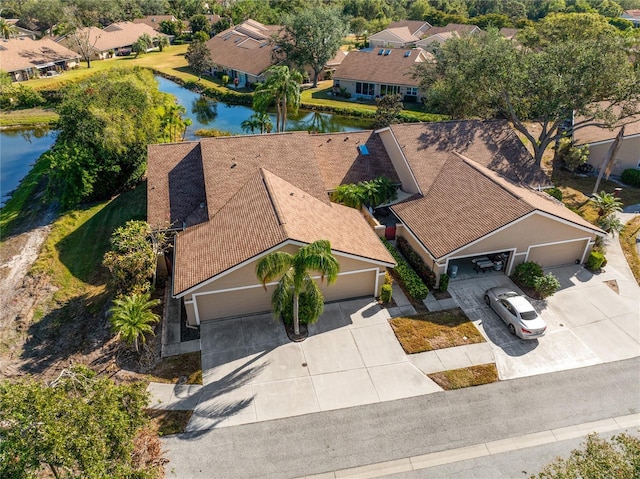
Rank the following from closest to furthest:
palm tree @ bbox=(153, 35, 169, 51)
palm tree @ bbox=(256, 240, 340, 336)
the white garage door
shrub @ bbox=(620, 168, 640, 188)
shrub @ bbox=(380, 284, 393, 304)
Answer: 1. palm tree @ bbox=(256, 240, 340, 336)
2. shrub @ bbox=(380, 284, 393, 304)
3. the white garage door
4. shrub @ bbox=(620, 168, 640, 188)
5. palm tree @ bbox=(153, 35, 169, 51)

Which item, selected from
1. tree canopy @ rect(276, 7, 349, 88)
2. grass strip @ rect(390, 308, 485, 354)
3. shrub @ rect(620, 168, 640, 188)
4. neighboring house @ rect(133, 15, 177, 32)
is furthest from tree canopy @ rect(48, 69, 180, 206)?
neighboring house @ rect(133, 15, 177, 32)

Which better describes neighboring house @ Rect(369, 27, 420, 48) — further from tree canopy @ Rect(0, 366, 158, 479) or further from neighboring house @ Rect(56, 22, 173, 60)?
tree canopy @ Rect(0, 366, 158, 479)

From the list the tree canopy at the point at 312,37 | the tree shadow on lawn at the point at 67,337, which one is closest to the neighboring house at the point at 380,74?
the tree canopy at the point at 312,37

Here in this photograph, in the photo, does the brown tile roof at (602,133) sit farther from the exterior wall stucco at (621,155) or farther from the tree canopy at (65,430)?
the tree canopy at (65,430)

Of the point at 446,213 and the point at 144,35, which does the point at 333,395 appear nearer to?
the point at 446,213

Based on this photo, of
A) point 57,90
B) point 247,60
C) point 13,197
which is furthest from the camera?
point 247,60

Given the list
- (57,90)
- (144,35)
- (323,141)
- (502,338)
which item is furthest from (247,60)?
(502,338)
